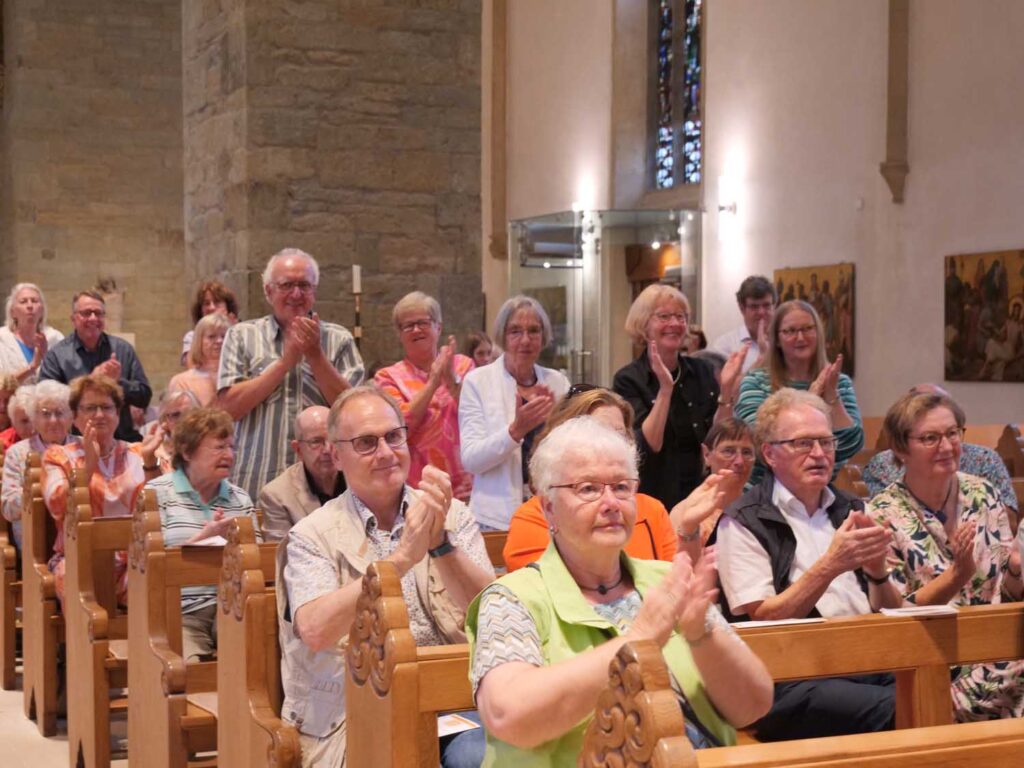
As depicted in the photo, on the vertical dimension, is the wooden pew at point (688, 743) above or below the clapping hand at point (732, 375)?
below

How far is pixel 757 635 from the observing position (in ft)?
9.97

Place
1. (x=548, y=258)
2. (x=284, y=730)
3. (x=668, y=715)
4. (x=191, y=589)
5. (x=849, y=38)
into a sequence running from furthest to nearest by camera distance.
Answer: (x=548, y=258) → (x=849, y=38) → (x=191, y=589) → (x=284, y=730) → (x=668, y=715)

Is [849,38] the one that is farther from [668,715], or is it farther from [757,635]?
[668,715]

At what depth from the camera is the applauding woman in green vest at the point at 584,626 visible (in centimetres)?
232

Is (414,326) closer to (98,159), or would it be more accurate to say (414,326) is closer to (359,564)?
(359,564)

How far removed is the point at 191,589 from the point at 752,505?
7.12 feet

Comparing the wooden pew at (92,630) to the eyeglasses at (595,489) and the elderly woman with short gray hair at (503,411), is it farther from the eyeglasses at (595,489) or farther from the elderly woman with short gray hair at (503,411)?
the eyeglasses at (595,489)

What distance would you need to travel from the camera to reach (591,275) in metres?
13.9

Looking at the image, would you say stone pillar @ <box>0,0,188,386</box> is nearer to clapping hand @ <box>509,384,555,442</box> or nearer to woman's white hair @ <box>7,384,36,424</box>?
woman's white hair @ <box>7,384,36,424</box>

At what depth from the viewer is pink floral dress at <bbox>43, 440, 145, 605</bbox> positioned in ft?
18.9

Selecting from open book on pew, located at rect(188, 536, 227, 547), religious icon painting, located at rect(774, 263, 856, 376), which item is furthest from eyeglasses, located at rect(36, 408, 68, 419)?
religious icon painting, located at rect(774, 263, 856, 376)

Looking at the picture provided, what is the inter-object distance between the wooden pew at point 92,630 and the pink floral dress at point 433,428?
1.18 meters

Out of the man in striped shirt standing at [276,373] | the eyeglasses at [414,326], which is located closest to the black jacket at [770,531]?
the man in striped shirt standing at [276,373]

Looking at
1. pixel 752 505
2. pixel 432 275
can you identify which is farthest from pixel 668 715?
pixel 432 275
